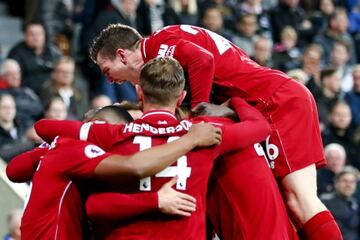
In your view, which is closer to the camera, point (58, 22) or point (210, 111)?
point (210, 111)

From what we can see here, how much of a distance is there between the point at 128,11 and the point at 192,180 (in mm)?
7921

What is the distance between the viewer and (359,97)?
1412cm

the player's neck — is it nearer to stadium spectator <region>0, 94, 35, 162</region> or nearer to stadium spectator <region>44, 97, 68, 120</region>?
stadium spectator <region>0, 94, 35, 162</region>

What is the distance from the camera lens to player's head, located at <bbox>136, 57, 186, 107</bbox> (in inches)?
219

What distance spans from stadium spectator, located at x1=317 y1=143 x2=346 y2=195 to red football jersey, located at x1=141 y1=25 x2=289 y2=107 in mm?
5470

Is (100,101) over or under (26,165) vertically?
under

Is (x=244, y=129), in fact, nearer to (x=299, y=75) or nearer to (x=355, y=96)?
(x=299, y=75)

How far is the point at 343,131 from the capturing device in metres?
12.9

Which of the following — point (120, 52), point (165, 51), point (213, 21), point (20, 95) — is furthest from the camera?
point (213, 21)

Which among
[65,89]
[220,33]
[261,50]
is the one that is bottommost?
[261,50]

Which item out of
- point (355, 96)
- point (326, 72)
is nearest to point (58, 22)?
point (326, 72)

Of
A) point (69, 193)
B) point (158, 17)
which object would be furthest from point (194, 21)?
point (69, 193)

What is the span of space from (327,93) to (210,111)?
26.1 ft

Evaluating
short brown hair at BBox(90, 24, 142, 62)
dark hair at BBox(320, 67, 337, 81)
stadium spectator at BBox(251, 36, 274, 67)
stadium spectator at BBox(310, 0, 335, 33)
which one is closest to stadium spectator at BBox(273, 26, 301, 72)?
dark hair at BBox(320, 67, 337, 81)
